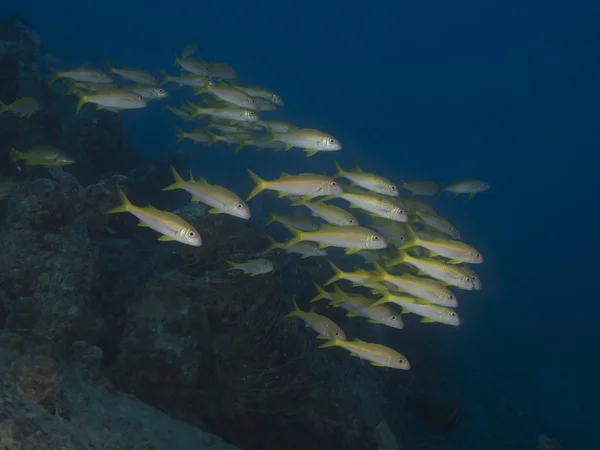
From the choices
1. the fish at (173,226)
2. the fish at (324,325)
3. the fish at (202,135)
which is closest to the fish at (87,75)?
the fish at (202,135)

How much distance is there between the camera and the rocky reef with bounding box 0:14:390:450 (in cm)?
547

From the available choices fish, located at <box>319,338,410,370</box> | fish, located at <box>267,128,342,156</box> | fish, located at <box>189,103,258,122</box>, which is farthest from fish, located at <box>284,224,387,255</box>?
fish, located at <box>189,103,258,122</box>

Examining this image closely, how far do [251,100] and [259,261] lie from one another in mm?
3490

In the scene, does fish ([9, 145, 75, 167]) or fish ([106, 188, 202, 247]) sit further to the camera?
fish ([9, 145, 75, 167])

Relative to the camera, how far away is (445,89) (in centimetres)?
11888

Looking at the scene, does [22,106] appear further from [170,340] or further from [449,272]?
[449,272]

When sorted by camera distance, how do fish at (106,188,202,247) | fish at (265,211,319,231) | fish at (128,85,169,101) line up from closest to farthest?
fish at (106,188,202,247)
fish at (265,211,319,231)
fish at (128,85,169,101)

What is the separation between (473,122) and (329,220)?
11231 cm

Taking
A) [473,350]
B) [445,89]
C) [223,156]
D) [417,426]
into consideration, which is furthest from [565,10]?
[417,426]

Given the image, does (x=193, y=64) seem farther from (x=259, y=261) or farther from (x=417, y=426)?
(x=417, y=426)

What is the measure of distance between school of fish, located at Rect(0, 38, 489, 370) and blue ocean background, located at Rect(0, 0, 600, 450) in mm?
8027

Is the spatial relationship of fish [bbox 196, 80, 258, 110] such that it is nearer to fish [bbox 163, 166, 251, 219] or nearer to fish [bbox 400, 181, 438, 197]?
fish [bbox 163, 166, 251, 219]

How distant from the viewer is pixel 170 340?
6188 mm

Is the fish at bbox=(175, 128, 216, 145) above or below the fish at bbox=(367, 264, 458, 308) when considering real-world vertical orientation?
below
